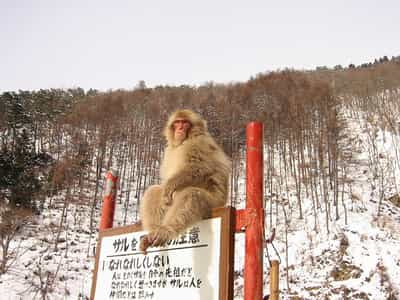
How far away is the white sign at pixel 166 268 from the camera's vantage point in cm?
215

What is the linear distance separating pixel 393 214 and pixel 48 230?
1441 centimetres

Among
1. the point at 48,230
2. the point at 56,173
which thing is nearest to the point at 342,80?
the point at 56,173

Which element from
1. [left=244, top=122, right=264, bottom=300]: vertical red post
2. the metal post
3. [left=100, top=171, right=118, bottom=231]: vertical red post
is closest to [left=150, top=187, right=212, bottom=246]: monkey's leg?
[left=244, top=122, right=264, bottom=300]: vertical red post

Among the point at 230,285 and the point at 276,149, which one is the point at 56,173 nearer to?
the point at 276,149

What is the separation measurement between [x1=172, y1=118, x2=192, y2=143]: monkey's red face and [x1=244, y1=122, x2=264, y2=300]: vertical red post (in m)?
0.57

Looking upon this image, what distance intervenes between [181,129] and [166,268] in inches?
38.0

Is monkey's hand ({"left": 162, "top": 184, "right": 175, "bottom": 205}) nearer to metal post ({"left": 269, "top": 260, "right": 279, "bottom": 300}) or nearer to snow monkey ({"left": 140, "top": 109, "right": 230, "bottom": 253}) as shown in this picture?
snow monkey ({"left": 140, "top": 109, "right": 230, "bottom": 253})

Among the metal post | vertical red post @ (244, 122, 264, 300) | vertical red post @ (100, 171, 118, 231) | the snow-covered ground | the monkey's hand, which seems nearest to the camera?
vertical red post @ (244, 122, 264, 300)

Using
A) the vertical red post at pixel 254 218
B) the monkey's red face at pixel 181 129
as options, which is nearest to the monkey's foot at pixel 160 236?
the vertical red post at pixel 254 218

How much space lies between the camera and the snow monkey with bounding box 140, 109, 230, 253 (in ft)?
6.94

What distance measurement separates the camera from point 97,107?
2712cm

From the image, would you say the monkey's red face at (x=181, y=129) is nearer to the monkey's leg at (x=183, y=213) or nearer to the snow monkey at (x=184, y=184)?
the snow monkey at (x=184, y=184)

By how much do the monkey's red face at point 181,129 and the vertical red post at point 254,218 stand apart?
567mm

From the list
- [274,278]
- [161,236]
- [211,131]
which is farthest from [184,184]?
[211,131]
